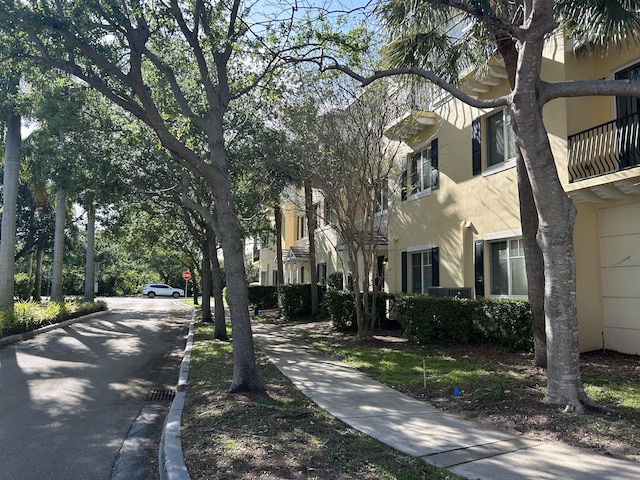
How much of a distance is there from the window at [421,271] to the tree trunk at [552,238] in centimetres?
904

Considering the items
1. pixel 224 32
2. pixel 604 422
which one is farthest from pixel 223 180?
pixel 604 422

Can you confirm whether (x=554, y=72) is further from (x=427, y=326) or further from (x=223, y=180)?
(x=223, y=180)

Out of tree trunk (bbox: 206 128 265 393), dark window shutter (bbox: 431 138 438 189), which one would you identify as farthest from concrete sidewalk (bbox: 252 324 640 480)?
dark window shutter (bbox: 431 138 438 189)

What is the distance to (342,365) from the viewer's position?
33.7 feet

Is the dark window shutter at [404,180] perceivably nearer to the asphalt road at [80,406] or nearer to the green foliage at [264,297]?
the asphalt road at [80,406]

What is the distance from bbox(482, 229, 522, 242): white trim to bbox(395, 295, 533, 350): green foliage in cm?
173

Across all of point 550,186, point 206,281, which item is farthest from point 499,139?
point 206,281

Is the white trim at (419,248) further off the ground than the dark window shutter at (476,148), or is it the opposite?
the dark window shutter at (476,148)

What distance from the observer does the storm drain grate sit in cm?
811

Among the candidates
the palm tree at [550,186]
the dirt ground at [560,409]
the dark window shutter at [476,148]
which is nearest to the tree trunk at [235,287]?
the dirt ground at [560,409]

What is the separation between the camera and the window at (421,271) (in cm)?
1552

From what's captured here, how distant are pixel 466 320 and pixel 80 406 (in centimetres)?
842

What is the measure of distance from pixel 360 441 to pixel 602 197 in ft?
25.6

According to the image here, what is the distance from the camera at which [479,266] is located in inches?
504
